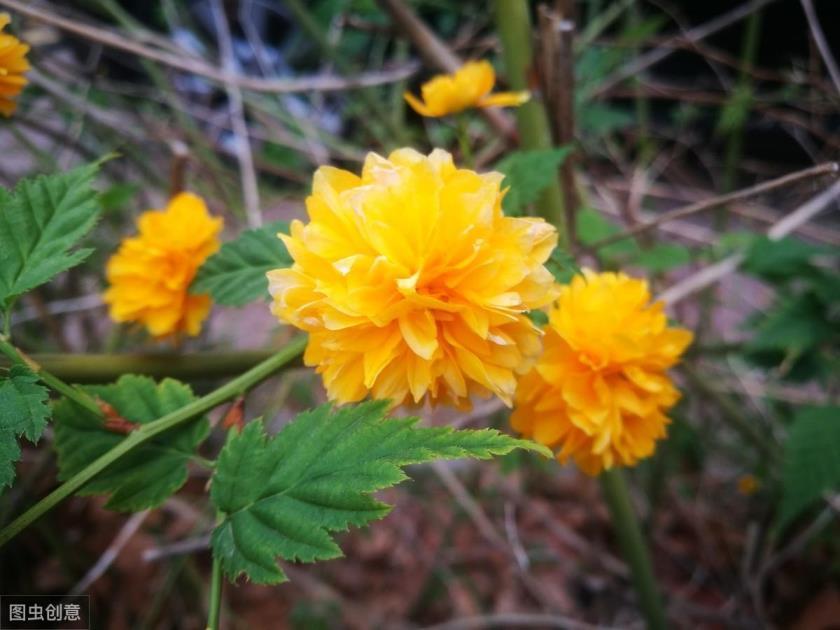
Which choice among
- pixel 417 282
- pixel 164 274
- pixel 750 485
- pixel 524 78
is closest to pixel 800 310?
pixel 750 485

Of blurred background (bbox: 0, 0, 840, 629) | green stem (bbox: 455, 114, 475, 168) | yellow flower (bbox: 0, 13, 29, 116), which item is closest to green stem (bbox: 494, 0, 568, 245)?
blurred background (bbox: 0, 0, 840, 629)

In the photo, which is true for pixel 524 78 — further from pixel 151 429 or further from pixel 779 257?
pixel 151 429

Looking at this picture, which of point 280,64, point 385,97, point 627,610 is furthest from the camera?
point 280,64

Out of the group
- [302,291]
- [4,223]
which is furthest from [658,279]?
[4,223]

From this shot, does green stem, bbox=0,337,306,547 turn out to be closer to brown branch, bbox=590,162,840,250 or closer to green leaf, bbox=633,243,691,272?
brown branch, bbox=590,162,840,250

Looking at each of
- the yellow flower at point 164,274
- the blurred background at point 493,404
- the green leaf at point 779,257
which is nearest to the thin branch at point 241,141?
the blurred background at point 493,404

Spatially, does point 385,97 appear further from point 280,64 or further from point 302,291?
point 302,291

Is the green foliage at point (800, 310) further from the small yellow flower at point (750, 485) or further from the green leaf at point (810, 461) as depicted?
the small yellow flower at point (750, 485)
